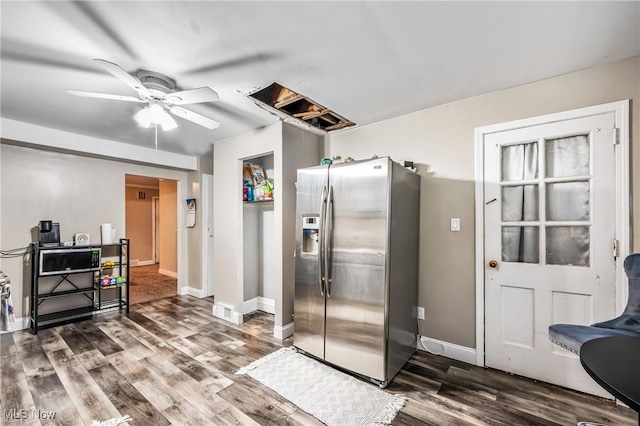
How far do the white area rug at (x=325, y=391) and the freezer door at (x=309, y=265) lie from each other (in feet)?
0.64

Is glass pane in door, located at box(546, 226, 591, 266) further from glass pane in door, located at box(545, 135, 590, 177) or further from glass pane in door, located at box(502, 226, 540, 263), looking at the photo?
glass pane in door, located at box(545, 135, 590, 177)

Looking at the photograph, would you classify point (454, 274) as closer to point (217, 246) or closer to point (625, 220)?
point (625, 220)

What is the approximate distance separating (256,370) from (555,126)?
10.4 feet

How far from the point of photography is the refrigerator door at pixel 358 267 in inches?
83.7

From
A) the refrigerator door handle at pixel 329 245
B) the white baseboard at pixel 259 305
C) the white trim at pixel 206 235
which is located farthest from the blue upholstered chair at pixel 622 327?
the white trim at pixel 206 235

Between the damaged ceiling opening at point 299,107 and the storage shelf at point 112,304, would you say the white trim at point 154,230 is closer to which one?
the storage shelf at point 112,304

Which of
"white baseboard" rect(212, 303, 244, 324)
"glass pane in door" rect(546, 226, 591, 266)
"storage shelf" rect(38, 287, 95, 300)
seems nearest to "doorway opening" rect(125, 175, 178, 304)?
"storage shelf" rect(38, 287, 95, 300)

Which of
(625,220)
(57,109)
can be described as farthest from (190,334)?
(625,220)

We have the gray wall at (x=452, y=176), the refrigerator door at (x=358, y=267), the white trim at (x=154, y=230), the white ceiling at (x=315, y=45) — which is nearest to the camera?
the white ceiling at (x=315, y=45)

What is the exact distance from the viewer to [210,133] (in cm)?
346

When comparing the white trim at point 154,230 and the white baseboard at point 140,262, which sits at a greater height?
the white trim at point 154,230

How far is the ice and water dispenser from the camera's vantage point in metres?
2.54

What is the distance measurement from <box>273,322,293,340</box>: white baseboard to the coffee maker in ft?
9.82

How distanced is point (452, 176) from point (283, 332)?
95.3 inches
